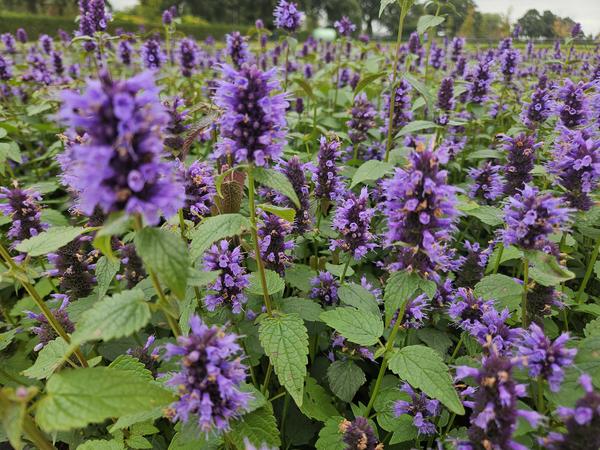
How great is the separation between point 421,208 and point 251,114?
1081 millimetres

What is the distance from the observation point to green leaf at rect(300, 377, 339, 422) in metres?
3.18

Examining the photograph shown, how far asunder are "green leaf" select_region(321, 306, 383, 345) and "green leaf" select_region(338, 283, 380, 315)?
0.30 meters

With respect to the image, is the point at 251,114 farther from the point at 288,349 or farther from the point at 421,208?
the point at 288,349

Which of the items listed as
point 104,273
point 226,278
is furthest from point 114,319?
point 104,273

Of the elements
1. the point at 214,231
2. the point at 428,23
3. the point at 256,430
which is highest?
the point at 428,23

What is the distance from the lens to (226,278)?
2914 mm

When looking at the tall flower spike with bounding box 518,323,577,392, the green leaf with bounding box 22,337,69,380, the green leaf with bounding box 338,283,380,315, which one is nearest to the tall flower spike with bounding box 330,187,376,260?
the green leaf with bounding box 338,283,380,315

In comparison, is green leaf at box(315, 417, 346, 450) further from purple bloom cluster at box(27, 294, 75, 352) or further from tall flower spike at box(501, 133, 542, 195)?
tall flower spike at box(501, 133, 542, 195)

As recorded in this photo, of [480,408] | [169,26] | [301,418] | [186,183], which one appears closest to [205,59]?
[169,26]

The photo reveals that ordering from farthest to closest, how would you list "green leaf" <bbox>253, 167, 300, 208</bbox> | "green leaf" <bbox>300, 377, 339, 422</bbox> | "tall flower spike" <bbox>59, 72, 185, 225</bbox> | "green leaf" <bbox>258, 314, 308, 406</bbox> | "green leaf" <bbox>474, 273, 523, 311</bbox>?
1. "green leaf" <bbox>300, 377, 339, 422</bbox>
2. "green leaf" <bbox>474, 273, 523, 311</bbox>
3. "green leaf" <bbox>258, 314, 308, 406</bbox>
4. "green leaf" <bbox>253, 167, 300, 208</bbox>
5. "tall flower spike" <bbox>59, 72, 185, 225</bbox>

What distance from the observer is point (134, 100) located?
1.56 m

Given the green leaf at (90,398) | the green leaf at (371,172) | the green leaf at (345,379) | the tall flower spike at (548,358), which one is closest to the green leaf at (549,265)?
the tall flower spike at (548,358)

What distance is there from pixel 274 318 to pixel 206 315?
762mm

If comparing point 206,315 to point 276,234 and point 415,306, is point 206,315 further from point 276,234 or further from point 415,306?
point 415,306
